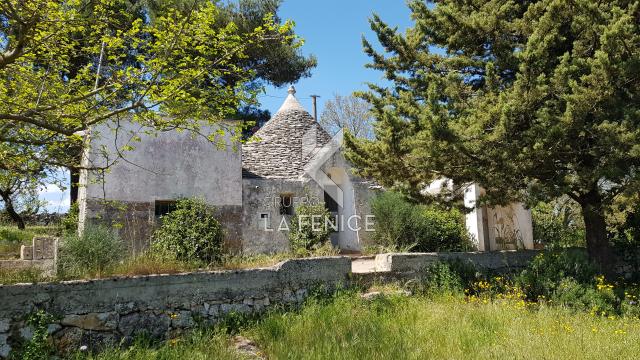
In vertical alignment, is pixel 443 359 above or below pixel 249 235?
below

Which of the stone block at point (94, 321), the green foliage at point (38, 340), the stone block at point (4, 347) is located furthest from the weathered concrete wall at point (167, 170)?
the stone block at point (4, 347)

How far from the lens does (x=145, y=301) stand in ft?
19.7

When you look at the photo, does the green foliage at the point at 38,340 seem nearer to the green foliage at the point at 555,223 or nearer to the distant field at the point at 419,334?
the distant field at the point at 419,334

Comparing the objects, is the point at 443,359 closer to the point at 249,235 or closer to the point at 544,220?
the point at 249,235

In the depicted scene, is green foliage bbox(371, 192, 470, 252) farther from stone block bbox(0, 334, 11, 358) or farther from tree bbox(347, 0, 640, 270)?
stone block bbox(0, 334, 11, 358)

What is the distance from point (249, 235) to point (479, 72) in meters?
6.95

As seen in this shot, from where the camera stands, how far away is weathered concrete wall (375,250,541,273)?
8.64 m

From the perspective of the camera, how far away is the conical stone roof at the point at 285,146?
13492 millimetres

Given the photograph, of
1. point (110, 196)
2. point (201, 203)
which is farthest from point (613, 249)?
point (110, 196)

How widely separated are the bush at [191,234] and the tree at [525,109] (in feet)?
13.4

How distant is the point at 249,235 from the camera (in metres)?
12.3

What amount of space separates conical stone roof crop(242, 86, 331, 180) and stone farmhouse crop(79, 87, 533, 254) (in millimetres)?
30

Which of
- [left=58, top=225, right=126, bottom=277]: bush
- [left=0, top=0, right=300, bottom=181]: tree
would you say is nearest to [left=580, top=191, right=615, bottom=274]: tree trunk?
[left=0, top=0, right=300, bottom=181]: tree

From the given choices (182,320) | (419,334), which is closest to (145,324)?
(182,320)
